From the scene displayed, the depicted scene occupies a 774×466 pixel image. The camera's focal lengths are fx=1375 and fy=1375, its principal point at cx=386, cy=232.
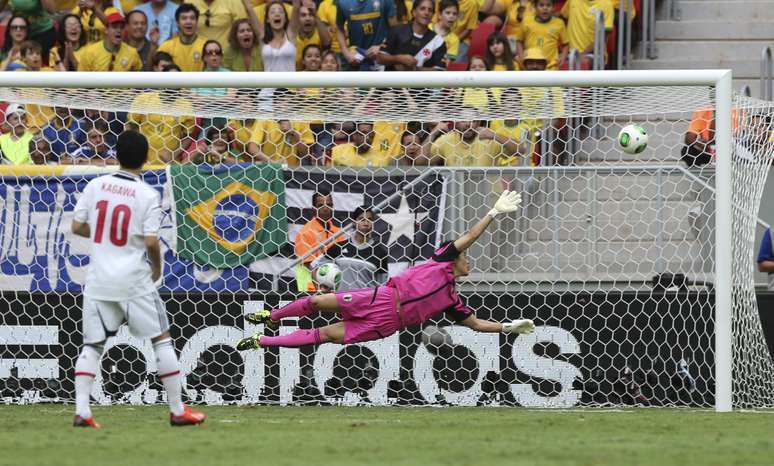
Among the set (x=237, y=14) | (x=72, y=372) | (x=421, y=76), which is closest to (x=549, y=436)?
(x=421, y=76)

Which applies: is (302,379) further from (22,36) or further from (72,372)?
(22,36)

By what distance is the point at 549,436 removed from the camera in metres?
7.98

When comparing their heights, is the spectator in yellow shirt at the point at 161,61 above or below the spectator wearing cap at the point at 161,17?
below

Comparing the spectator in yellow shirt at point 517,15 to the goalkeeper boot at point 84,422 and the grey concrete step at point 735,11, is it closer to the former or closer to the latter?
the grey concrete step at point 735,11

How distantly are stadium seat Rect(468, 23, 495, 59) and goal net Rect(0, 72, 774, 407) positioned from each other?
8.77 ft

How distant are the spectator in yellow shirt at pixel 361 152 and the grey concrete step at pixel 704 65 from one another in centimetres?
436

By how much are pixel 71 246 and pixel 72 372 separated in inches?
42.1

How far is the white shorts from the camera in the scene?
808 centimetres

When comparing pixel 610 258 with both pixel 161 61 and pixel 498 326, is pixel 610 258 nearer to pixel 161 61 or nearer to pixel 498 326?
pixel 498 326

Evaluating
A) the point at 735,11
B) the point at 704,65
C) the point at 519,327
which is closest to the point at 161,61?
the point at 519,327

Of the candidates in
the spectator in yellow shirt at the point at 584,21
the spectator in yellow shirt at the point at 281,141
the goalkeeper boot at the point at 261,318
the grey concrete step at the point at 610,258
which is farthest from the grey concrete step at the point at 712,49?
the goalkeeper boot at the point at 261,318

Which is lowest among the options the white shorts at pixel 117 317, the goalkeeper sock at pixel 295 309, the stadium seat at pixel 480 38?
the goalkeeper sock at pixel 295 309

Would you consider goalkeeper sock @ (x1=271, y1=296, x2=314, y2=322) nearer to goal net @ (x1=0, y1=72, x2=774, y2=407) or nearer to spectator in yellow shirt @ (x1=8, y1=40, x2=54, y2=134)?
goal net @ (x1=0, y1=72, x2=774, y2=407)

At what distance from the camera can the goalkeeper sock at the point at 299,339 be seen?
34.5 ft
